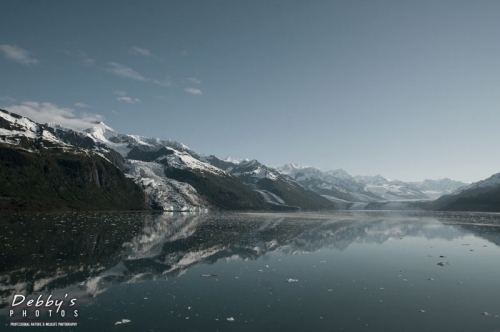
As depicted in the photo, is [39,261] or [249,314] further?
[39,261]

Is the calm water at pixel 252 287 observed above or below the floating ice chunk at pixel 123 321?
above

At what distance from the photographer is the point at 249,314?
2344 cm

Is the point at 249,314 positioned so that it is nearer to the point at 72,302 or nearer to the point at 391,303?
the point at 391,303

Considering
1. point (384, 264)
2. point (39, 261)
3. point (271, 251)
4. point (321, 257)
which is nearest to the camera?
point (39, 261)

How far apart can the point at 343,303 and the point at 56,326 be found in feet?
68.6

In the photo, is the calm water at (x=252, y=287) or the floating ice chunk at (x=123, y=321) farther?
the calm water at (x=252, y=287)

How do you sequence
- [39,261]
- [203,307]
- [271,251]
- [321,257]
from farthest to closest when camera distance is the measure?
1. [271,251]
2. [321,257]
3. [39,261]
4. [203,307]

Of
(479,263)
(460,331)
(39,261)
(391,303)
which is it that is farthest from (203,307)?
(479,263)

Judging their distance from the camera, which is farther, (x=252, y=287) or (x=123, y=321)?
(x=252, y=287)

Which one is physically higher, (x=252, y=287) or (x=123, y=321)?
(x=252, y=287)

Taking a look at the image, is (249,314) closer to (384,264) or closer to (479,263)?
(384,264)

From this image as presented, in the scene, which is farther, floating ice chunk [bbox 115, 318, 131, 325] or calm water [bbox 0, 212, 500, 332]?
calm water [bbox 0, 212, 500, 332]

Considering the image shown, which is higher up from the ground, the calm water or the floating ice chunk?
the calm water

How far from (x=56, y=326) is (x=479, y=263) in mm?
49255
